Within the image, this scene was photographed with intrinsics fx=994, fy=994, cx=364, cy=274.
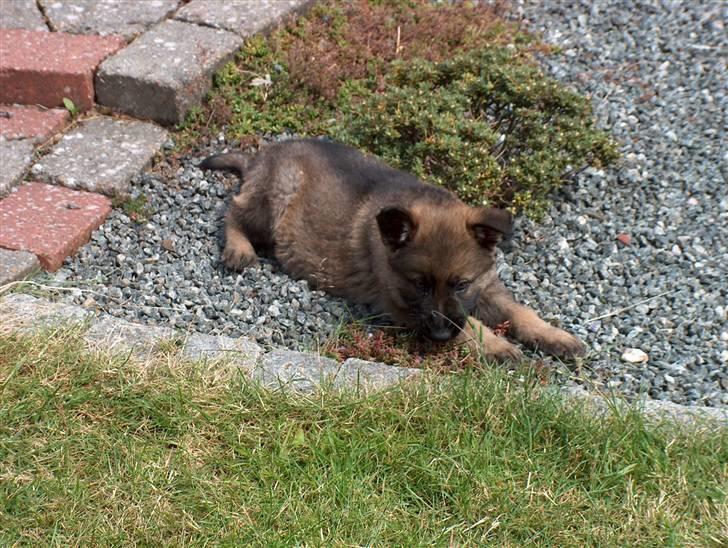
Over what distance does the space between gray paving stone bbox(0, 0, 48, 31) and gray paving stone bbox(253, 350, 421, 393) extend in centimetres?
358

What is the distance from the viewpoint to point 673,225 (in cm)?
562

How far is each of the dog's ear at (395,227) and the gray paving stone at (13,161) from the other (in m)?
2.28

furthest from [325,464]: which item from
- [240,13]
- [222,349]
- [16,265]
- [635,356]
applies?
[240,13]

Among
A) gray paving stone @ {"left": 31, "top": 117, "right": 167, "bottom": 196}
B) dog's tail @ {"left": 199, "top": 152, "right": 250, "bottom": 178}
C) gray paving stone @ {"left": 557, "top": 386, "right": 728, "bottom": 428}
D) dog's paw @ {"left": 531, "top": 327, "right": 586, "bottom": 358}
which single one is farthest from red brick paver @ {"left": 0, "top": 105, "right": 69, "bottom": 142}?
gray paving stone @ {"left": 557, "top": 386, "right": 728, "bottom": 428}

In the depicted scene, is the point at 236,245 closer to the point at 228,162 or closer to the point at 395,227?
the point at 228,162

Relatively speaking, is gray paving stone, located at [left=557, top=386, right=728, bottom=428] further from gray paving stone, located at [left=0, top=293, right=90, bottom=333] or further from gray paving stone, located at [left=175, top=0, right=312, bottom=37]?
gray paving stone, located at [left=175, top=0, right=312, bottom=37]

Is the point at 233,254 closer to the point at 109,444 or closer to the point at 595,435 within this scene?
the point at 109,444

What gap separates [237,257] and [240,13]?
2461 millimetres

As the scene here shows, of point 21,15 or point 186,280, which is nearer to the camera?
point 186,280

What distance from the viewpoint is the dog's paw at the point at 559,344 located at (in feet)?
15.6

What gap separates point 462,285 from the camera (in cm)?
477

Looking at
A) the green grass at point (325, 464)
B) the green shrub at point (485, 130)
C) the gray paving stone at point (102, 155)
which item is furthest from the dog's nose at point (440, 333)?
the gray paving stone at point (102, 155)

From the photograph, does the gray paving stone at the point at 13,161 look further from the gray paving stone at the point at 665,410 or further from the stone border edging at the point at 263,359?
the gray paving stone at the point at 665,410


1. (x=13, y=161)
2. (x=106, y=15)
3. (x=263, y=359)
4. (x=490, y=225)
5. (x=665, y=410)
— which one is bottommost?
(x=13, y=161)
